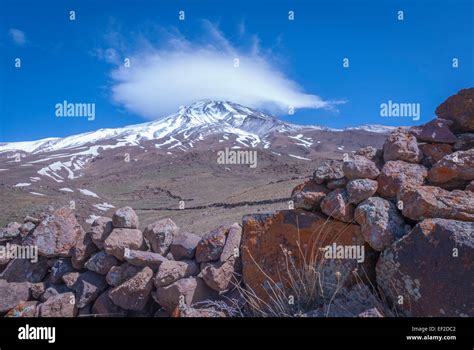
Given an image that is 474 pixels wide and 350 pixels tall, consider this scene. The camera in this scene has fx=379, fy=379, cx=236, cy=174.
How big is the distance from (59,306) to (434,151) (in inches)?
163

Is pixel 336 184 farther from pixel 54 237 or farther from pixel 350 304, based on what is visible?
pixel 54 237

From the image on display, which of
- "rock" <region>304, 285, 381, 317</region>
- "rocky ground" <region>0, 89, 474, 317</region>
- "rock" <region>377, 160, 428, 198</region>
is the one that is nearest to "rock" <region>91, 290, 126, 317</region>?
"rocky ground" <region>0, 89, 474, 317</region>

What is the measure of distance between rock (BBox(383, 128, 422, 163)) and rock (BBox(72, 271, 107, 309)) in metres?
3.32

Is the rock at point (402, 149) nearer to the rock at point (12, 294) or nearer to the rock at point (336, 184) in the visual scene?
the rock at point (336, 184)

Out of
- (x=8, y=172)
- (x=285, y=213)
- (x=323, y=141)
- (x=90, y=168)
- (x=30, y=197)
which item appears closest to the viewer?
(x=285, y=213)

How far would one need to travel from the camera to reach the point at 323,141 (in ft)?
278

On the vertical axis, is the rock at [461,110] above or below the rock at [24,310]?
above

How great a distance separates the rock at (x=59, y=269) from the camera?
4336 mm

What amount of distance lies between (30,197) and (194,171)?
21.9 m

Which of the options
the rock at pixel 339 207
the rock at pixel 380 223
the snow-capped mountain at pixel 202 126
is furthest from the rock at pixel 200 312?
the snow-capped mountain at pixel 202 126

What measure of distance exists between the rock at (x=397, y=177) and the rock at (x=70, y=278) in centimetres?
333

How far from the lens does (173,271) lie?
3867mm

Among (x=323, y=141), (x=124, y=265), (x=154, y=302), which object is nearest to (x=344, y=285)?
(x=154, y=302)
